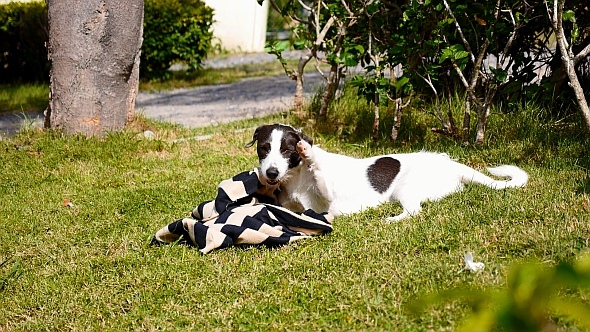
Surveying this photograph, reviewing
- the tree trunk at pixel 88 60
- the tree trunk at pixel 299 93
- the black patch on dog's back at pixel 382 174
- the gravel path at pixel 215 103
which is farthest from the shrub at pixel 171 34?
the black patch on dog's back at pixel 382 174

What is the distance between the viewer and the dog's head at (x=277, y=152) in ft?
14.5

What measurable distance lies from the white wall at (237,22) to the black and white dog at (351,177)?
49.0ft

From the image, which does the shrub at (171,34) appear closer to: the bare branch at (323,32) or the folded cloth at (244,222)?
the bare branch at (323,32)

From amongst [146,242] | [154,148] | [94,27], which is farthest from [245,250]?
[94,27]

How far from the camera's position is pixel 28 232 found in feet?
15.8

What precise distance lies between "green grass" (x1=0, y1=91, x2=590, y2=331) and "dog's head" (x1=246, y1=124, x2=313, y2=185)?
0.52 meters

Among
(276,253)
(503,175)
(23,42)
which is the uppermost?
(503,175)

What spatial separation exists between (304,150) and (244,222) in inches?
25.4

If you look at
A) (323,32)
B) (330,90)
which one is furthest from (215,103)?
(323,32)

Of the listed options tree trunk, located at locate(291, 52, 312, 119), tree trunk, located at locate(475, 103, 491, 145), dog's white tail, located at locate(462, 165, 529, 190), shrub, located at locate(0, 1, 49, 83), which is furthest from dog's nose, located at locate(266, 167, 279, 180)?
shrub, located at locate(0, 1, 49, 83)

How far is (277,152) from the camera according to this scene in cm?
451

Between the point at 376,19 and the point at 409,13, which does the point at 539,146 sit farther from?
the point at 376,19

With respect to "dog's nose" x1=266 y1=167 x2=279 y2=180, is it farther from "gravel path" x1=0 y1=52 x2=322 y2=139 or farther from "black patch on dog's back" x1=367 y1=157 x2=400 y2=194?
"gravel path" x1=0 y1=52 x2=322 y2=139

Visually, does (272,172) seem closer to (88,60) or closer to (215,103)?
(88,60)
